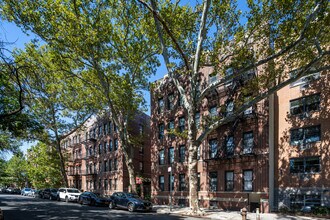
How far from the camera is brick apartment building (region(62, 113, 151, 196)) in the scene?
41.6 metres

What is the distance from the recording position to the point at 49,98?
3731 cm

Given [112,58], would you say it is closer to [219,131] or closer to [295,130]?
[219,131]

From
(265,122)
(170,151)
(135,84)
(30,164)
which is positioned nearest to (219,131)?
(265,122)

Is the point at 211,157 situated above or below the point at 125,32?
below

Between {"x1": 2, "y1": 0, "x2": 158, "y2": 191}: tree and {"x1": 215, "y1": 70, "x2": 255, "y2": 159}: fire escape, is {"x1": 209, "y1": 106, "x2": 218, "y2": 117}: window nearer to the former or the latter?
{"x1": 215, "y1": 70, "x2": 255, "y2": 159}: fire escape

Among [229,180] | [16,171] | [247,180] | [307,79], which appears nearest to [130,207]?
[229,180]

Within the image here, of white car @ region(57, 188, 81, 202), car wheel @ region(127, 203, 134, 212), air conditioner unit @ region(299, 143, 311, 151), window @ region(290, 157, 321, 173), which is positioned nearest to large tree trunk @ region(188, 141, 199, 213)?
car wheel @ region(127, 203, 134, 212)

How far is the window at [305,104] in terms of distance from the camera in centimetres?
2314

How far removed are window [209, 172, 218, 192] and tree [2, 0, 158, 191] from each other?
7148 mm

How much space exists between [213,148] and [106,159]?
21970mm

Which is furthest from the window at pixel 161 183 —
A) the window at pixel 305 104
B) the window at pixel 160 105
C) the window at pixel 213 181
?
the window at pixel 305 104

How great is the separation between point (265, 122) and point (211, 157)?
253 inches

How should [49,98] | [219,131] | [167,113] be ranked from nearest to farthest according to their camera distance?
[219,131] < [167,113] < [49,98]

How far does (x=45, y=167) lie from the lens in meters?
50.5
